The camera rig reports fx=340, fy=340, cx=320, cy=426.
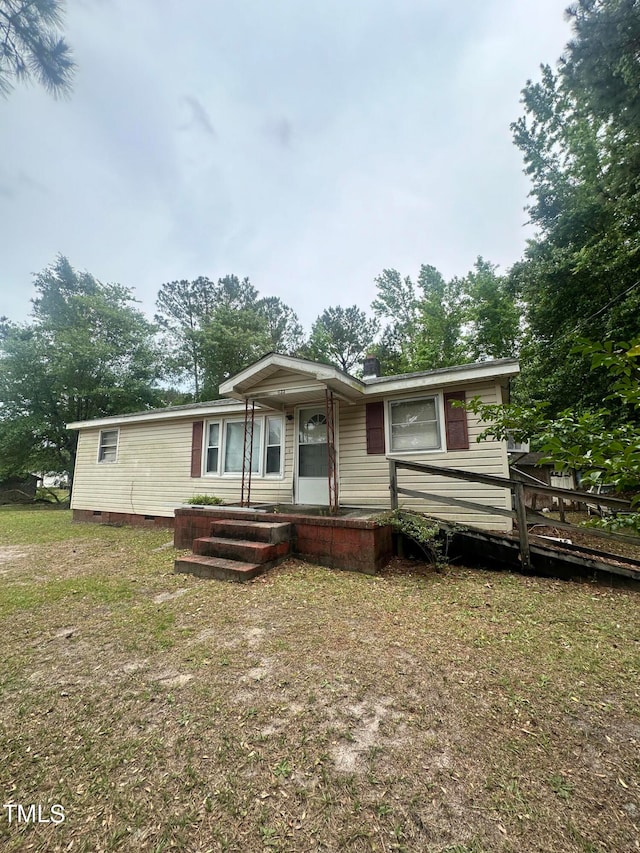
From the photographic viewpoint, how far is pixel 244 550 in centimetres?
465

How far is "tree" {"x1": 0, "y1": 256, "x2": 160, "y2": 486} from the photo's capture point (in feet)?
52.2

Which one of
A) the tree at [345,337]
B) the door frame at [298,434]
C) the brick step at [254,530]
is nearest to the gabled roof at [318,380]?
the door frame at [298,434]

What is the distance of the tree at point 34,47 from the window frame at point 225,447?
18.1 feet

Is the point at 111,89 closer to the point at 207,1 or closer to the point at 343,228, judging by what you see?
the point at 207,1

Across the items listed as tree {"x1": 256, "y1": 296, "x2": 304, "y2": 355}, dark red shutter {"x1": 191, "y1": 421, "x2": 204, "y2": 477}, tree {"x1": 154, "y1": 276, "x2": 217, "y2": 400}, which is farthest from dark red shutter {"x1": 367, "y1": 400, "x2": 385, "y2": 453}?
tree {"x1": 256, "y1": 296, "x2": 304, "y2": 355}

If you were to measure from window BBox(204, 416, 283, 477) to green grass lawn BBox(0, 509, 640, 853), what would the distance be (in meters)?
3.95

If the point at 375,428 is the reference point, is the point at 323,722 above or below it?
below

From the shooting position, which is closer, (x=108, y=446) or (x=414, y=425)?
(x=414, y=425)

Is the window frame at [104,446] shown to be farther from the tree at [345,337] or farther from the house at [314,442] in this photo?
the tree at [345,337]

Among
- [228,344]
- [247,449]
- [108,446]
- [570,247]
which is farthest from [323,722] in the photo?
[228,344]

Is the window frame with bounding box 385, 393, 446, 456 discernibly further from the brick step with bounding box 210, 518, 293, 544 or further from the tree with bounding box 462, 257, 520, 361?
the tree with bounding box 462, 257, 520, 361

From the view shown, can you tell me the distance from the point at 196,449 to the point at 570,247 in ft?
42.2

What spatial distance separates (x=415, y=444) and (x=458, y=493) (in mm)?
1114

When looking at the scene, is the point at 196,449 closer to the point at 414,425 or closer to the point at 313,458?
the point at 313,458
